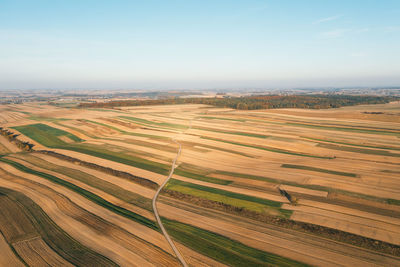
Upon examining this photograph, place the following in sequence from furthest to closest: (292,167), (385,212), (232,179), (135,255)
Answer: (292,167) → (232,179) → (385,212) → (135,255)

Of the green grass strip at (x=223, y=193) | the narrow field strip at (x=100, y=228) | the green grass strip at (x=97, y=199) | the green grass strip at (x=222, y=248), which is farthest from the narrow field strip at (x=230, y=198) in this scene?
the narrow field strip at (x=100, y=228)

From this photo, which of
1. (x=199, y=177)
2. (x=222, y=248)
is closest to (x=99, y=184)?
(x=199, y=177)

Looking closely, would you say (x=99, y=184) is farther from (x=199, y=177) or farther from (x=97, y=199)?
(x=199, y=177)

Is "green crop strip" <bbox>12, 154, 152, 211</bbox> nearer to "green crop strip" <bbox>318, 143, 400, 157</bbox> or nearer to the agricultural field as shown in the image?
the agricultural field

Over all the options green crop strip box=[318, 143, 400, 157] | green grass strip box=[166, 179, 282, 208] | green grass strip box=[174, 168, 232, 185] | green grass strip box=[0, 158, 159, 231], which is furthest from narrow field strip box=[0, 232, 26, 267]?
green crop strip box=[318, 143, 400, 157]

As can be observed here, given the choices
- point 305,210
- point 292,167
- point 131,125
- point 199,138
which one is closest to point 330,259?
point 305,210

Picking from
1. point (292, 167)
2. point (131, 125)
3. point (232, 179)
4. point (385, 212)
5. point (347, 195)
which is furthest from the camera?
point (131, 125)

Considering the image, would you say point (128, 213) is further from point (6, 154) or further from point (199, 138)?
point (6, 154)
